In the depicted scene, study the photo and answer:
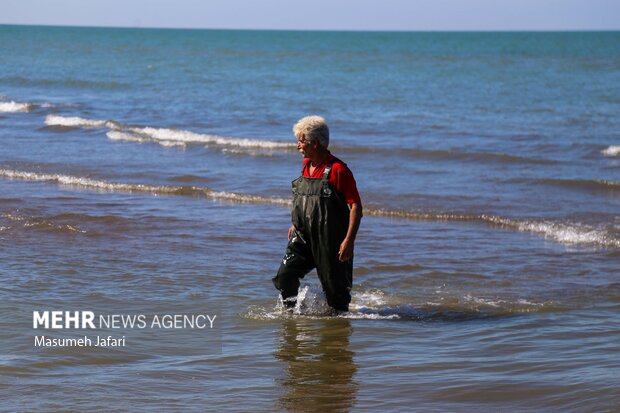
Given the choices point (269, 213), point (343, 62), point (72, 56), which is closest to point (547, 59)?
point (343, 62)

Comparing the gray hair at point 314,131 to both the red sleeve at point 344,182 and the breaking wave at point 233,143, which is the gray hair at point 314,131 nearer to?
the red sleeve at point 344,182

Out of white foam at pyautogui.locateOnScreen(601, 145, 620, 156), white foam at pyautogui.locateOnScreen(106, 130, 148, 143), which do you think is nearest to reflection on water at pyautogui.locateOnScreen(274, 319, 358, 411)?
white foam at pyautogui.locateOnScreen(601, 145, 620, 156)

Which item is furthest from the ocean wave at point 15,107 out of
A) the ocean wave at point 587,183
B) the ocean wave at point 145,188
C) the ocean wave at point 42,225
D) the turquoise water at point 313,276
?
the ocean wave at point 587,183

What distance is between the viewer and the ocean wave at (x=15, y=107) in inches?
954

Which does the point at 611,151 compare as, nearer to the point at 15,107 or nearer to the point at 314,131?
the point at 314,131

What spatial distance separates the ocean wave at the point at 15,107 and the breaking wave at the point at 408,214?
10186 millimetres

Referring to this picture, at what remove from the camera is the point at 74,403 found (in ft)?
17.2

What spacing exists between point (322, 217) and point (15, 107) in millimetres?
19448

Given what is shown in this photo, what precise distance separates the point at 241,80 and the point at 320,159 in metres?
32.0

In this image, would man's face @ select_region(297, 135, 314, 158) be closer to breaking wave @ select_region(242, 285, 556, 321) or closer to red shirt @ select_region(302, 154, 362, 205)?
red shirt @ select_region(302, 154, 362, 205)

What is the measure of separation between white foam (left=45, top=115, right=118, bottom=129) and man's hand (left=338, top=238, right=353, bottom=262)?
1458 centimetres

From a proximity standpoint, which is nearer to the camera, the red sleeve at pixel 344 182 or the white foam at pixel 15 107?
the red sleeve at pixel 344 182

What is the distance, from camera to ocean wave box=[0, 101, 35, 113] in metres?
24.2

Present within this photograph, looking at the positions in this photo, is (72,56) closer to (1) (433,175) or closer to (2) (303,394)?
(1) (433,175)
